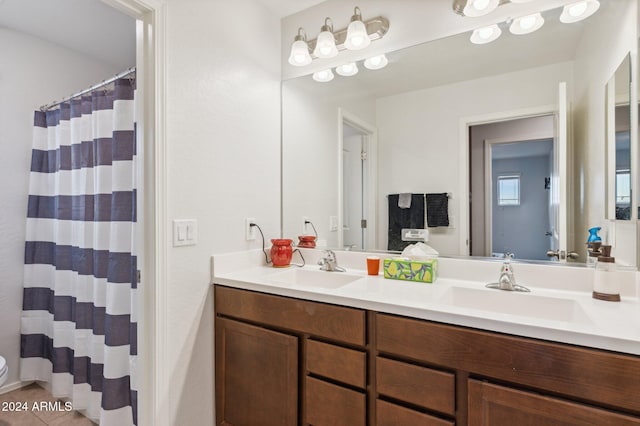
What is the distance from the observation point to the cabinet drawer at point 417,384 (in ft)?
3.22

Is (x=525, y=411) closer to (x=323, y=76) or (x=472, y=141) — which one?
(x=472, y=141)

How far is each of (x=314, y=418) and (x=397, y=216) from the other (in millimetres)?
1010

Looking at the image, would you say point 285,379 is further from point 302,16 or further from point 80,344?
point 302,16

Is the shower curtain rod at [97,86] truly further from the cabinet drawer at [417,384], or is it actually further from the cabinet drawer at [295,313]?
the cabinet drawer at [417,384]

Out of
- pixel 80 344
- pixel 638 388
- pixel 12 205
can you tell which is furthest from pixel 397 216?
pixel 12 205

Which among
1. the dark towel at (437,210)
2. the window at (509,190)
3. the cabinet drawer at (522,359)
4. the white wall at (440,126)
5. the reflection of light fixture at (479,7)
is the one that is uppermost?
the reflection of light fixture at (479,7)

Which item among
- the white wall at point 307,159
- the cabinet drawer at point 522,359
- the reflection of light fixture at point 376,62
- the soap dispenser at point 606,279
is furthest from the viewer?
the white wall at point 307,159

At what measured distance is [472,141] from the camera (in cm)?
153

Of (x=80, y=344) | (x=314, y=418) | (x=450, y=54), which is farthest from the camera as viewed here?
(x=80, y=344)

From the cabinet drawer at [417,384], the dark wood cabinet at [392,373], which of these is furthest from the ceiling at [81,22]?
the cabinet drawer at [417,384]

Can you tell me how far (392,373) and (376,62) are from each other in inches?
59.3

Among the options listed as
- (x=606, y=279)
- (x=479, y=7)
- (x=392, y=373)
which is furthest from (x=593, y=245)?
(x=479, y=7)

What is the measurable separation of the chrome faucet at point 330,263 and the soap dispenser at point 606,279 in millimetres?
1053

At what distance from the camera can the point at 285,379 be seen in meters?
1.31
